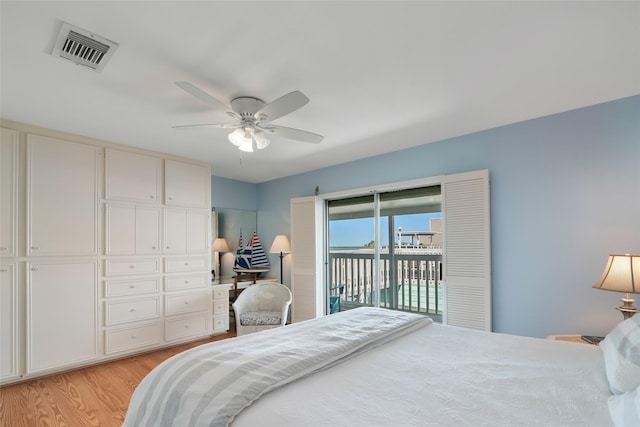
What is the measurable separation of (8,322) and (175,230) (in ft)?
5.47

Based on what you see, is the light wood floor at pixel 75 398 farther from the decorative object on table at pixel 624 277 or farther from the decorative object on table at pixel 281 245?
the decorative object on table at pixel 624 277

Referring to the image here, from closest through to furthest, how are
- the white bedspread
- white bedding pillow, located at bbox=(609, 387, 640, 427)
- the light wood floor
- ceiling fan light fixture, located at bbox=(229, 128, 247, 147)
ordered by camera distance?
white bedding pillow, located at bbox=(609, 387, 640, 427)
the white bedspread
the light wood floor
ceiling fan light fixture, located at bbox=(229, 128, 247, 147)

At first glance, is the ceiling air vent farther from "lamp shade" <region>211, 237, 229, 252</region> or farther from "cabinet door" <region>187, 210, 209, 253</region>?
"lamp shade" <region>211, 237, 229, 252</region>

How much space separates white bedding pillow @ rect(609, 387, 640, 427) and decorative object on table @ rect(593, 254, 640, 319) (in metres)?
1.34

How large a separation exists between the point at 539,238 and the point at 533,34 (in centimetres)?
177

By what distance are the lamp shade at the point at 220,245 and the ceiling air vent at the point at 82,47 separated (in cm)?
329

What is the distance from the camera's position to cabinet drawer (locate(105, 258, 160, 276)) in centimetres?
339

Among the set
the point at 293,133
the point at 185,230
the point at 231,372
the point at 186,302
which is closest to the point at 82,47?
the point at 293,133

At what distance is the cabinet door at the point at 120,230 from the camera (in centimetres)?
339

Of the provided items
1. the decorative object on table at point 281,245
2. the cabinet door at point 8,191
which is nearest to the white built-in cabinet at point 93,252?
the cabinet door at point 8,191

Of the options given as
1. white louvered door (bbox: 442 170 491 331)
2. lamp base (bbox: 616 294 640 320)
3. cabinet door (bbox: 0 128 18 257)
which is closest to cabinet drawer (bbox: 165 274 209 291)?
cabinet door (bbox: 0 128 18 257)

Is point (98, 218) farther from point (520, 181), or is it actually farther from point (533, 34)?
point (520, 181)

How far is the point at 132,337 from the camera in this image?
11.5 feet

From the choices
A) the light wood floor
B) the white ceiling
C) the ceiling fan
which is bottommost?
the light wood floor
